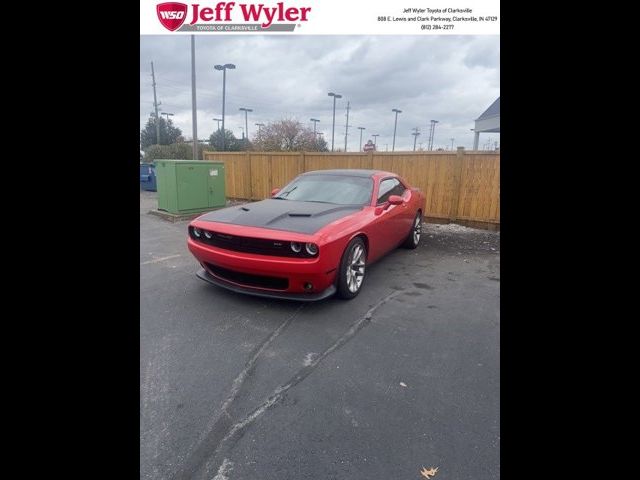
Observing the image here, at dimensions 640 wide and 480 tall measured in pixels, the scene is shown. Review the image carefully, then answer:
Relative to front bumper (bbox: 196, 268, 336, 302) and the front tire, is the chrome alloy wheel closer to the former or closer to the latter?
the front tire

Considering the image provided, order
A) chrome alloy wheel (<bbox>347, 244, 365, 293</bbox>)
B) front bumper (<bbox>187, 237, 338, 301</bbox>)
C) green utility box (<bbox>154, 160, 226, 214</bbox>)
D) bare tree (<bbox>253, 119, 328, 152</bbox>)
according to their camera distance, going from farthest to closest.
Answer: bare tree (<bbox>253, 119, 328, 152</bbox>) < green utility box (<bbox>154, 160, 226, 214</bbox>) < chrome alloy wheel (<bbox>347, 244, 365, 293</bbox>) < front bumper (<bbox>187, 237, 338, 301</bbox>)

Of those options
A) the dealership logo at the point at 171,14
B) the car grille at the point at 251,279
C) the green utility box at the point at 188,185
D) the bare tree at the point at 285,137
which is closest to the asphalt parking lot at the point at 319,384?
the car grille at the point at 251,279

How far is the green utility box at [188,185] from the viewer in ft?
27.6

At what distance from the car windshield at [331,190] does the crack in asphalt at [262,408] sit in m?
1.67

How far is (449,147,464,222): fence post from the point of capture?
298 inches

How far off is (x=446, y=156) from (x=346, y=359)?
6.45 m

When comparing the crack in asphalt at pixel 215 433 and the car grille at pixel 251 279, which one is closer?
the crack in asphalt at pixel 215 433

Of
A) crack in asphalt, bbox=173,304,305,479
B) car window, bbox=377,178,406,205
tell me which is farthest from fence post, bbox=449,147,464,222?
crack in asphalt, bbox=173,304,305,479

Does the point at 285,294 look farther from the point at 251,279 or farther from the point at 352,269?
the point at 352,269

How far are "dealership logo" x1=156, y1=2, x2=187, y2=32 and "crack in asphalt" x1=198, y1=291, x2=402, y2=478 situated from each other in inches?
106

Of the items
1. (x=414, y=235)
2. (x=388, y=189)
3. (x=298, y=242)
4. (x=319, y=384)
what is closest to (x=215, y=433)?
(x=319, y=384)

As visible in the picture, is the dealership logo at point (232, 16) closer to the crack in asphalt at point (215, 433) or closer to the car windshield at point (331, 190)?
the car windshield at point (331, 190)
